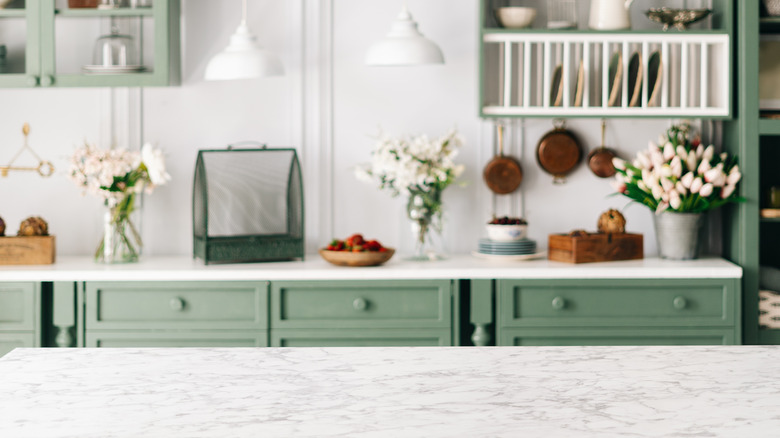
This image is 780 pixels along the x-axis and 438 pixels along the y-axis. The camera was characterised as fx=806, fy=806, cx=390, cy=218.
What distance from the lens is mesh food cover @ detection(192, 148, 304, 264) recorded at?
3.47m

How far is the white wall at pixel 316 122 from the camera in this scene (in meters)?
3.76

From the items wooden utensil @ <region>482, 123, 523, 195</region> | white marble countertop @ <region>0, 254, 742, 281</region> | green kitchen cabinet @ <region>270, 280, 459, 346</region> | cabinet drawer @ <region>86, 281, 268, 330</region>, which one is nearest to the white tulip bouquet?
white marble countertop @ <region>0, 254, 742, 281</region>

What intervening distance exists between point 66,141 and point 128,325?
1.06 m

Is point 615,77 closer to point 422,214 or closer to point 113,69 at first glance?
point 422,214

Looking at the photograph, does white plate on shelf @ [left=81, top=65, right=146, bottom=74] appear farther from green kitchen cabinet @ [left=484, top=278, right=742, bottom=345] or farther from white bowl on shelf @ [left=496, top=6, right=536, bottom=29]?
green kitchen cabinet @ [left=484, top=278, right=742, bottom=345]

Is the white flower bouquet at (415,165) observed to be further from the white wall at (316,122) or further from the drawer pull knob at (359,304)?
the drawer pull knob at (359,304)

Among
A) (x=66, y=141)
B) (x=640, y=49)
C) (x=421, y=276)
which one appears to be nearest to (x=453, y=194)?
(x=421, y=276)

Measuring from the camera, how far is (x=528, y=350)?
5.70ft

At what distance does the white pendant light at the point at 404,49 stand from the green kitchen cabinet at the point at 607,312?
0.95 meters

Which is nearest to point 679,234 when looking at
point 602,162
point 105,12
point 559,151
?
point 602,162

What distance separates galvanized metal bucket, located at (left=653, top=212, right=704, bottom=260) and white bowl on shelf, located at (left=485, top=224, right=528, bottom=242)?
0.61m

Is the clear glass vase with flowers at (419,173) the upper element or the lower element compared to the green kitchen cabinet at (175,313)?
upper

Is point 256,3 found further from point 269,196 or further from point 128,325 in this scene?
point 128,325

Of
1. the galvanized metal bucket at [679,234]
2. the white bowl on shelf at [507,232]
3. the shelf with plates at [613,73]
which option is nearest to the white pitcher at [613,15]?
the shelf with plates at [613,73]
